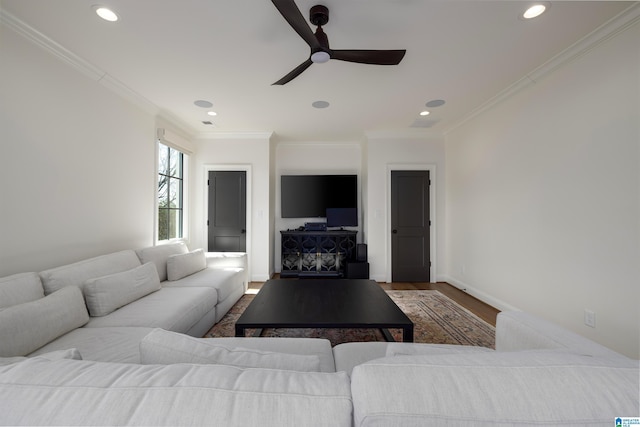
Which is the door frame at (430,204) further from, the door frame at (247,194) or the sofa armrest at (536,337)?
the sofa armrest at (536,337)

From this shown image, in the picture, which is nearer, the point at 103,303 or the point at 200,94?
the point at 103,303

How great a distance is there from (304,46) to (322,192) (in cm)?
Answer: 280

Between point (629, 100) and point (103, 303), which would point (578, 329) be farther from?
point (103, 303)

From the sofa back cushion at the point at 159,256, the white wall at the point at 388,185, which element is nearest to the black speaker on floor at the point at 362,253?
the white wall at the point at 388,185

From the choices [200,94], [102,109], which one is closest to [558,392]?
[200,94]

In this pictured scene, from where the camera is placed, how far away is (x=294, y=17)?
148cm

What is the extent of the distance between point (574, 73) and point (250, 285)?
15.0 ft

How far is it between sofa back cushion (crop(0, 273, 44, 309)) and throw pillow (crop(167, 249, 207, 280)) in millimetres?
1120

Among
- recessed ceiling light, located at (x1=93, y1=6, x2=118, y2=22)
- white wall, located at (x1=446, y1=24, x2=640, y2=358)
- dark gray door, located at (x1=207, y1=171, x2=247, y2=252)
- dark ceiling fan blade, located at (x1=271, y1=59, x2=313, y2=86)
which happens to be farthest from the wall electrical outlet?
recessed ceiling light, located at (x1=93, y1=6, x2=118, y2=22)

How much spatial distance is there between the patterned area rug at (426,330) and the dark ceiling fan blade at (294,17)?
2.32 m

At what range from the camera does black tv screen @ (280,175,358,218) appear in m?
4.70

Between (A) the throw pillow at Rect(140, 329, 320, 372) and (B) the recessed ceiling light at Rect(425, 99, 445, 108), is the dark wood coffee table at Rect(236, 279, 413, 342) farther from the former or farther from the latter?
(B) the recessed ceiling light at Rect(425, 99, 445, 108)

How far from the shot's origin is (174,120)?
12.2 feet

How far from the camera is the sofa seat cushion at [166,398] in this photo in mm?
489
